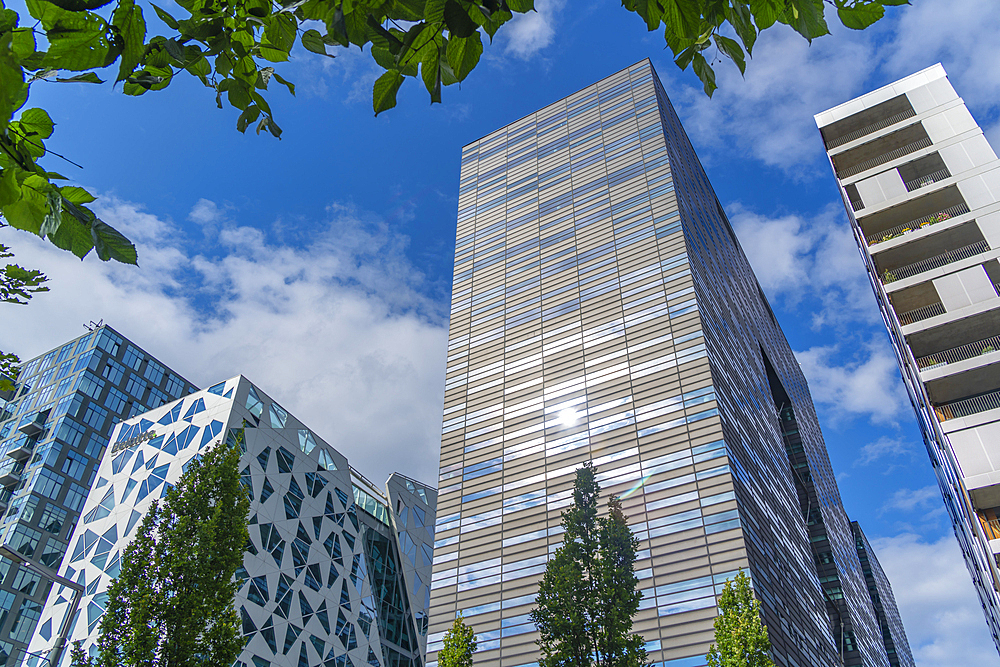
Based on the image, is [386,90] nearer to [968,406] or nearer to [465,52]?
[465,52]

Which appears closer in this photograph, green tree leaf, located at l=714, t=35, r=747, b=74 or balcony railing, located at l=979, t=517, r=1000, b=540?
green tree leaf, located at l=714, t=35, r=747, b=74

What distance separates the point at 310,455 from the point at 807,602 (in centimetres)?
4036

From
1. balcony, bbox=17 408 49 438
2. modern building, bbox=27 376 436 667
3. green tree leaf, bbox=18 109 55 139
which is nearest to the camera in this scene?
green tree leaf, bbox=18 109 55 139

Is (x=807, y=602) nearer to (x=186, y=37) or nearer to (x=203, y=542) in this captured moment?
(x=203, y=542)

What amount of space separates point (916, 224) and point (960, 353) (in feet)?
21.3

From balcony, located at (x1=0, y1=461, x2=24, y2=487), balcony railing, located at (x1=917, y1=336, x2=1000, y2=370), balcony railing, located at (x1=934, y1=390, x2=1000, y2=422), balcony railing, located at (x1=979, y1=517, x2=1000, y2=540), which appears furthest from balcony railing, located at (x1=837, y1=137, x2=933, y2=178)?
balcony, located at (x1=0, y1=461, x2=24, y2=487)

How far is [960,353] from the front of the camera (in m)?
25.1

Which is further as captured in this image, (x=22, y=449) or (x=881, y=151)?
(x=22, y=449)

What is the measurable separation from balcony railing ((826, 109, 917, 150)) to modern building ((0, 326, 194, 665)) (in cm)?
8130

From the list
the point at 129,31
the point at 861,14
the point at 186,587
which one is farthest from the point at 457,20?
the point at 186,587

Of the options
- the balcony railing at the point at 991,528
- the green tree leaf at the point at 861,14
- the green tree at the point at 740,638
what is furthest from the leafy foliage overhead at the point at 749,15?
the balcony railing at the point at 991,528

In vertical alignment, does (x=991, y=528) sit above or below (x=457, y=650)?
above

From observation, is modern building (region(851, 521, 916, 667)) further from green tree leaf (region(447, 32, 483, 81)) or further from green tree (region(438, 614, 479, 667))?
green tree leaf (region(447, 32, 483, 81))

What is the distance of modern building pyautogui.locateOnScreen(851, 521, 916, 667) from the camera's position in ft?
341
